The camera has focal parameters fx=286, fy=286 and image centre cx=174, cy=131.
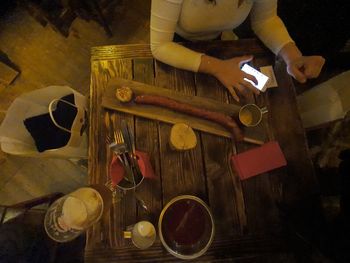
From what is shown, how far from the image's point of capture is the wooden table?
998mm

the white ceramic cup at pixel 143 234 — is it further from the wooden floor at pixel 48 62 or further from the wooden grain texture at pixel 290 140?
the wooden floor at pixel 48 62

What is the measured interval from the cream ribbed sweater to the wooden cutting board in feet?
0.45

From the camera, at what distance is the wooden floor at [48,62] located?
1.92 meters

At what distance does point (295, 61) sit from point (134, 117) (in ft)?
2.33

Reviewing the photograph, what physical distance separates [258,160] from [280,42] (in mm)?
541

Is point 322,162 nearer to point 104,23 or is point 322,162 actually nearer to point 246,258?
point 246,258

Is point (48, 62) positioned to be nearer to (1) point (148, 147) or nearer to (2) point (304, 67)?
(1) point (148, 147)

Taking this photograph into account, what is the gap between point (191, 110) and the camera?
110 centimetres

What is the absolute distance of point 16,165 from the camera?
6.44ft

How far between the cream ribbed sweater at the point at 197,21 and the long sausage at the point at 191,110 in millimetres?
184

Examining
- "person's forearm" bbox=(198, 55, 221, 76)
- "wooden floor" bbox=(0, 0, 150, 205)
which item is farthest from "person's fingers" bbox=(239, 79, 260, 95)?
"wooden floor" bbox=(0, 0, 150, 205)

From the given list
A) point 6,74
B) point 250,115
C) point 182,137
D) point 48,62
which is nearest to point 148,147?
point 182,137

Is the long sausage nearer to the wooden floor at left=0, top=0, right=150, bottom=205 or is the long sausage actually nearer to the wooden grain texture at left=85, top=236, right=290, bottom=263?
the wooden grain texture at left=85, top=236, right=290, bottom=263

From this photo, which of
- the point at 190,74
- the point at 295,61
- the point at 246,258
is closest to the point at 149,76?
the point at 190,74
